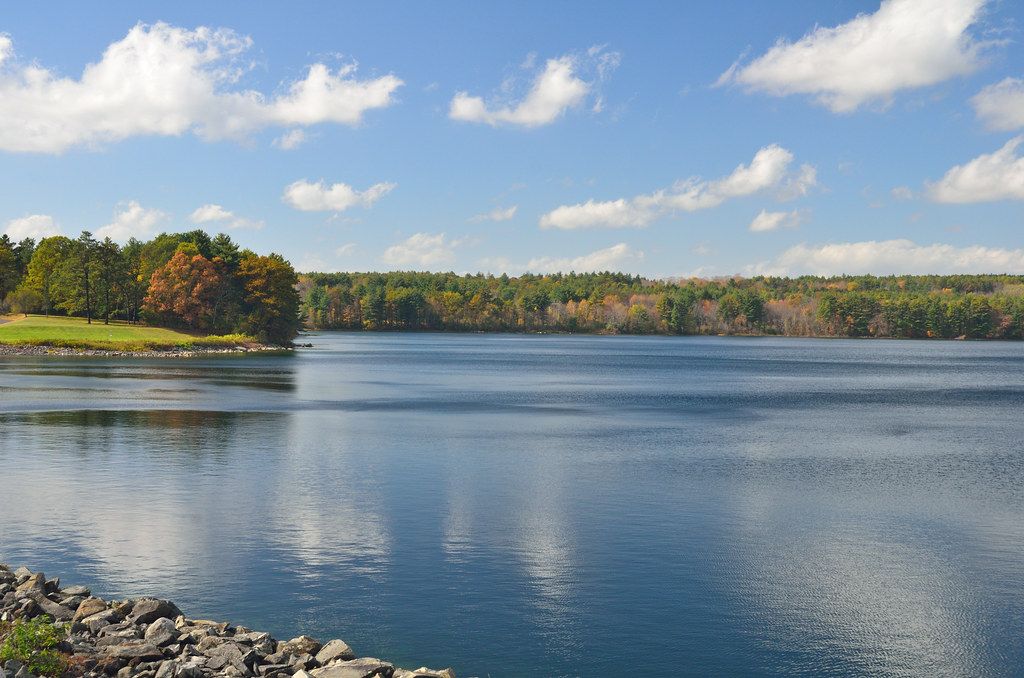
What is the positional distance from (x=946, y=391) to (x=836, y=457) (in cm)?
5295

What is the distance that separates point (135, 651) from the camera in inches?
703

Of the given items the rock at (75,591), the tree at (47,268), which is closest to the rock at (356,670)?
the rock at (75,591)

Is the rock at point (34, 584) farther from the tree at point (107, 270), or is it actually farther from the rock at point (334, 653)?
the tree at point (107, 270)

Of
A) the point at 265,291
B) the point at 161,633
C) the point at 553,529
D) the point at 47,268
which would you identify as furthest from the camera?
the point at 47,268

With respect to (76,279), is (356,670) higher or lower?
lower

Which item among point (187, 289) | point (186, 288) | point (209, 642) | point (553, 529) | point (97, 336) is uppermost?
point (186, 288)

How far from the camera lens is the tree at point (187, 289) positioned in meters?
148

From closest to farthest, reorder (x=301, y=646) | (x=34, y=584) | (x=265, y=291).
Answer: (x=301, y=646) → (x=34, y=584) → (x=265, y=291)

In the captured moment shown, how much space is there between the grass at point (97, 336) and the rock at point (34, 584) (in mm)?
117850

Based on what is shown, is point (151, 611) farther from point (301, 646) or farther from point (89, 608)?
point (301, 646)

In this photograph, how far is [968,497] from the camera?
35719mm

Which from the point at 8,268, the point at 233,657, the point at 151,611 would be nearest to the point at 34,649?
the point at 151,611

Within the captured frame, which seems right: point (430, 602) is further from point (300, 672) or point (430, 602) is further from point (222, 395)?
point (222, 395)

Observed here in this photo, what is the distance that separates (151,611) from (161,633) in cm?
105
